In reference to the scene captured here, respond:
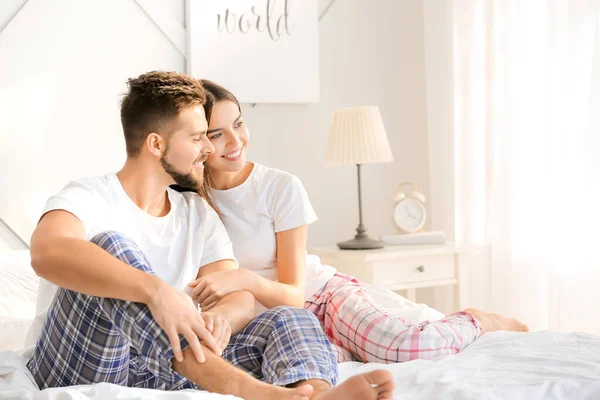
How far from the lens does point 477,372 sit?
1.58 metres

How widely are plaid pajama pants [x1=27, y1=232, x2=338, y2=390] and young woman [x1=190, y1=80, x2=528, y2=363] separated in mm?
279

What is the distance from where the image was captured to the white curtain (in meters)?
2.79

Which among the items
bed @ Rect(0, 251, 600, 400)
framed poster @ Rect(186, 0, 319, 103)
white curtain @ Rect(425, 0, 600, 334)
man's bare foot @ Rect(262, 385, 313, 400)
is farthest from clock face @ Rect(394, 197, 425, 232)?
man's bare foot @ Rect(262, 385, 313, 400)

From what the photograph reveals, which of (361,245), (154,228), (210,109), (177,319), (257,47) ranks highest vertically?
(257,47)

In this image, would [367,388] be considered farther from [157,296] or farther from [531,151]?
[531,151]

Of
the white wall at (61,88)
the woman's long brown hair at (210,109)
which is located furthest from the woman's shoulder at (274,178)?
the white wall at (61,88)

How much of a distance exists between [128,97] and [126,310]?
62 cm

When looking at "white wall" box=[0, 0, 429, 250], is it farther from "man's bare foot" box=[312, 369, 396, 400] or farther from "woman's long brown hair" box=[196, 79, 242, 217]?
"man's bare foot" box=[312, 369, 396, 400]

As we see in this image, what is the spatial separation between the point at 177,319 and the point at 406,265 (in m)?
1.72

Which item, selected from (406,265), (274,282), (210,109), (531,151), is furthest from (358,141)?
(274,282)

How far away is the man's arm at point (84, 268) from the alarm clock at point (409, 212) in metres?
1.85

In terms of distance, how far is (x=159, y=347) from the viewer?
141 cm

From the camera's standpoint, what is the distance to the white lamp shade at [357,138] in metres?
2.98

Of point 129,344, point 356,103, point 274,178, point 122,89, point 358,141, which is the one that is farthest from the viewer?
point 356,103
